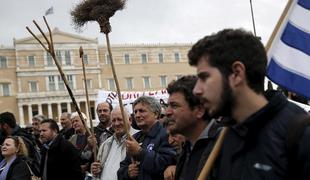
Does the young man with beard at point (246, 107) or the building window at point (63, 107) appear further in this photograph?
the building window at point (63, 107)

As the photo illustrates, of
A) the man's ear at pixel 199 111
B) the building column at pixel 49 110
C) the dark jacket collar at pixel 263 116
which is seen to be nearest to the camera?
the dark jacket collar at pixel 263 116

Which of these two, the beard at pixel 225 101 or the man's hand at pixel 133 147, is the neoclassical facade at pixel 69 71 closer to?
the man's hand at pixel 133 147

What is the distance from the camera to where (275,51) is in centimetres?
285

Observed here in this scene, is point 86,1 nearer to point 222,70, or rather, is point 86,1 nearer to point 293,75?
point 293,75

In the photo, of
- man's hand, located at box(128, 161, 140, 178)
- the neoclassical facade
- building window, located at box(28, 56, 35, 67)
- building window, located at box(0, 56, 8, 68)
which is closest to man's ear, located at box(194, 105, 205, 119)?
man's hand, located at box(128, 161, 140, 178)

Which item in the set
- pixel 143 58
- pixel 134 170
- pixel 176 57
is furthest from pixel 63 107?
pixel 134 170

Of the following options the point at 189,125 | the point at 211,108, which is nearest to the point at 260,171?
the point at 211,108

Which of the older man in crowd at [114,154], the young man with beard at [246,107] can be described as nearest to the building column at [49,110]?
the older man in crowd at [114,154]

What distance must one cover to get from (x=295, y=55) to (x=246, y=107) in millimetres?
1322

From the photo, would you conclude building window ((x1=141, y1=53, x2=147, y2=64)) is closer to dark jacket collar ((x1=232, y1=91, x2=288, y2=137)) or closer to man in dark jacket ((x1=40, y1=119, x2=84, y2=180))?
man in dark jacket ((x1=40, y1=119, x2=84, y2=180))

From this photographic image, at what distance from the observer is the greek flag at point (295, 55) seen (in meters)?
2.91

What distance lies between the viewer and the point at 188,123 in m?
2.83

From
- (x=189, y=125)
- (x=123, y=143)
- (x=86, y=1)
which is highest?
(x=86, y=1)

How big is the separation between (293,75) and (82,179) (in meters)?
3.12
